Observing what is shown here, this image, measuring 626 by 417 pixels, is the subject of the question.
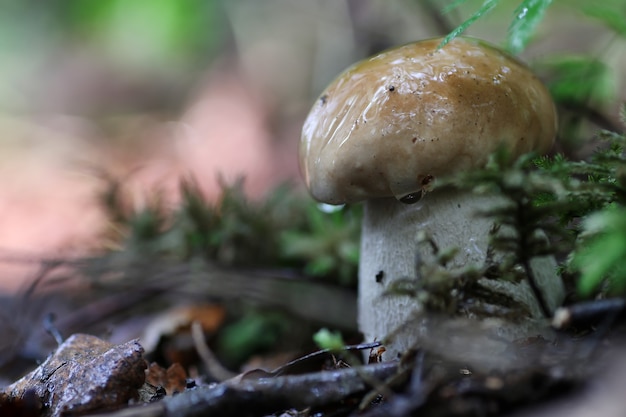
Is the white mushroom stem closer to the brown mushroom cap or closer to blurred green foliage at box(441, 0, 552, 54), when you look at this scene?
the brown mushroom cap

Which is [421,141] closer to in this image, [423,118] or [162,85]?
[423,118]

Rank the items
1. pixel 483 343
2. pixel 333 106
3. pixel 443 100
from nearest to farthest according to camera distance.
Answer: pixel 483 343, pixel 443 100, pixel 333 106

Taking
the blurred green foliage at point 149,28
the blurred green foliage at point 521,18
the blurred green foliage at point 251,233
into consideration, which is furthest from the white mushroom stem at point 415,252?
the blurred green foliage at point 149,28

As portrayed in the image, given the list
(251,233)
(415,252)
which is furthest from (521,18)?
(251,233)

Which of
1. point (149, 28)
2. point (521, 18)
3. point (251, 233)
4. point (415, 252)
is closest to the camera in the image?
point (521, 18)

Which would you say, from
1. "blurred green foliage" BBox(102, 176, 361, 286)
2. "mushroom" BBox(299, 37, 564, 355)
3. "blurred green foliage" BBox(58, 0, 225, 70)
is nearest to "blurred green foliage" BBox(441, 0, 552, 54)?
"mushroom" BBox(299, 37, 564, 355)

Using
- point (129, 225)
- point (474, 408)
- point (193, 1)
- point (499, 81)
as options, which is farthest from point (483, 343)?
point (193, 1)

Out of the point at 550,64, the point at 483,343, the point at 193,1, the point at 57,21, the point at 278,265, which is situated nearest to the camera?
the point at 483,343

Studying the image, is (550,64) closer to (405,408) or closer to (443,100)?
(443,100)
